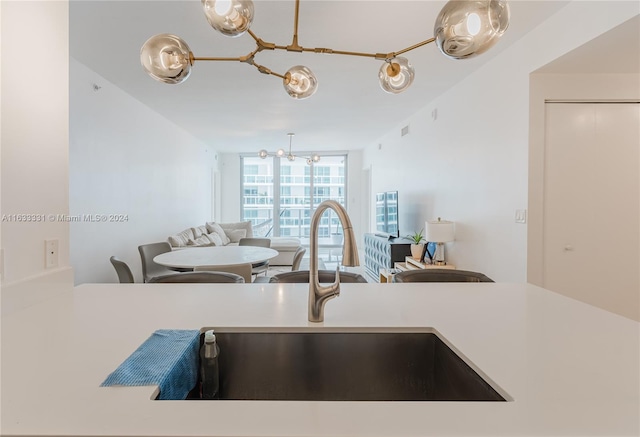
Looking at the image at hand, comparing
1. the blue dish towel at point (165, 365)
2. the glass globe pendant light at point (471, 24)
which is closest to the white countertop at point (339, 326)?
the blue dish towel at point (165, 365)

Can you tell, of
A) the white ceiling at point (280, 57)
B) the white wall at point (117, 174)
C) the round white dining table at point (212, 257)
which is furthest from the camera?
the white wall at point (117, 174)

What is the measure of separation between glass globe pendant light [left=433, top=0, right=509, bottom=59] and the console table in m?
3.59

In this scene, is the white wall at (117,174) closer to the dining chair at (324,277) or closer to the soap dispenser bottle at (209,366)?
the dining chair at (324,277)

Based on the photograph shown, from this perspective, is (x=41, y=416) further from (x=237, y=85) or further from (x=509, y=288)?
(x=237, y=85)

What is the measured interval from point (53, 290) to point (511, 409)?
1565 mm

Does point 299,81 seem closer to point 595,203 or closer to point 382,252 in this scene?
point 595,203

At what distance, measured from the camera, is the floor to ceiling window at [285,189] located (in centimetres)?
927

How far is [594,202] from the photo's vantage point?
9.26ft

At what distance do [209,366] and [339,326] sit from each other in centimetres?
41

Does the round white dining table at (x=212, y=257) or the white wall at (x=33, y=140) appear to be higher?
the white wall at (x=33, y=140)

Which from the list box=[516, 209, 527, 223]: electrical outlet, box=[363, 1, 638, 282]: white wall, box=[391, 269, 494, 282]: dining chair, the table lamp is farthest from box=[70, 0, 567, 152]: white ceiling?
box=[391, 269, 494, 282]: dining chair

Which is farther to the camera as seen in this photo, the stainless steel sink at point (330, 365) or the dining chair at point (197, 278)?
the dining chair at point (197, 278)

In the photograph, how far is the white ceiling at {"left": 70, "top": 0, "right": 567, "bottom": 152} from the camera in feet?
7.93

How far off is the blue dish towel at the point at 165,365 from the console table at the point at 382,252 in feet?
12.9
